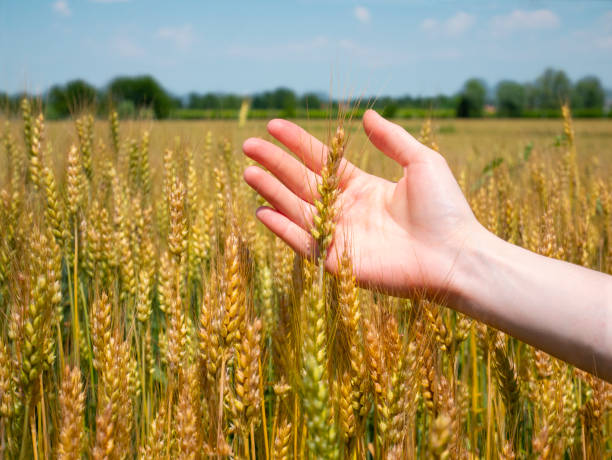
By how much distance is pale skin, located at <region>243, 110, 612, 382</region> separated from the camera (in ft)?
4.26

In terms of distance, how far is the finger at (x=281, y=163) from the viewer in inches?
70.2

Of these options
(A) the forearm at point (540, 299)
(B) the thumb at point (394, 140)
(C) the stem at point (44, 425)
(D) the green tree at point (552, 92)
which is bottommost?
(C) the stem at point (44, 425)

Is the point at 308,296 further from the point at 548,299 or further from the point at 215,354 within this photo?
the point at 548,299

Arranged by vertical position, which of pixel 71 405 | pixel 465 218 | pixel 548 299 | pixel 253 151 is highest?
pixel 253 151

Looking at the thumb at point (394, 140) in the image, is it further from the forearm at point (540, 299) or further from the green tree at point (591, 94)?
the green tree at point (591, 94)

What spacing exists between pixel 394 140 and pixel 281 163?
1.46ft

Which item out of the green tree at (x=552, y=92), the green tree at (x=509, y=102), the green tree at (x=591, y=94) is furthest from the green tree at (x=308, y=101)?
the green tree at (x=591, y=94)

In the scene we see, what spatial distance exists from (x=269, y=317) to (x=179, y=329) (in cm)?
56

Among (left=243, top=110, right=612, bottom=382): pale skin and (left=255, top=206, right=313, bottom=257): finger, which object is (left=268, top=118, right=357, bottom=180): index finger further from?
(left=255, top=206, right=313, bottom=257): finger

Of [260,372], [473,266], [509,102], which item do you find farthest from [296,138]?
[509,102]

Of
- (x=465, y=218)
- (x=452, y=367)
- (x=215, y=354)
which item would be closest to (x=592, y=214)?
(x=465, y=218)

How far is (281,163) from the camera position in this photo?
5.94ft

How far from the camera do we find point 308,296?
1.17 meters

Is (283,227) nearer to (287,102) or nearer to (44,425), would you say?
(44,425)
